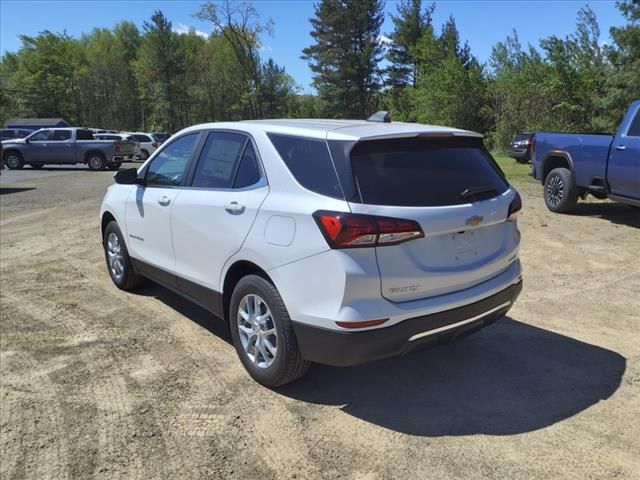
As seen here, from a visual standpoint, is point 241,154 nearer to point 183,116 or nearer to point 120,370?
point 120,370

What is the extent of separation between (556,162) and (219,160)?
801cm

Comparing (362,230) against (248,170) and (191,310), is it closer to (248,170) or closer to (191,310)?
(248,170)

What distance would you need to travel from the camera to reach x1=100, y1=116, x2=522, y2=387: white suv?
303 cm

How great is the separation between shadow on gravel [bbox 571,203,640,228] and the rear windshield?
6.75m

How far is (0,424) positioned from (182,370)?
117 cm

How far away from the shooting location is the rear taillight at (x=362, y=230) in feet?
9.75

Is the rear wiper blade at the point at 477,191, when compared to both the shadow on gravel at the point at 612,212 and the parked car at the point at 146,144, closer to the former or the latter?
the shadow on gravel at the point at 612,212

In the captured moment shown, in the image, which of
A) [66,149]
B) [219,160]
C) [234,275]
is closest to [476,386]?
[234,275]

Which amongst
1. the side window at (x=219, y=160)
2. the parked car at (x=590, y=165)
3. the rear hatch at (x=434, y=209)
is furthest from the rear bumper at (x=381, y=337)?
the parked car at (x=590, y=165)

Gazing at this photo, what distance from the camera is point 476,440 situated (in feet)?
9.99

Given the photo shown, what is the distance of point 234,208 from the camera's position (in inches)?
147

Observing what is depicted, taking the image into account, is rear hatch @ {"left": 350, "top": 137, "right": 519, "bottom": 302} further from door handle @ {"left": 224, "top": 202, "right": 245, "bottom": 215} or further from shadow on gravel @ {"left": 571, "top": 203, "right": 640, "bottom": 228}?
shadow on gravel @ {"left": 571, "top": 203, "right": 640, "bottom": 228}

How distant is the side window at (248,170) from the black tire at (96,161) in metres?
21.4

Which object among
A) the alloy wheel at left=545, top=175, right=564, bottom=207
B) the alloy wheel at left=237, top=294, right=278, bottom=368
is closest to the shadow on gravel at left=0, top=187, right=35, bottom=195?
the alloy wheel at left=545, top=175, right=564, bottom=207
